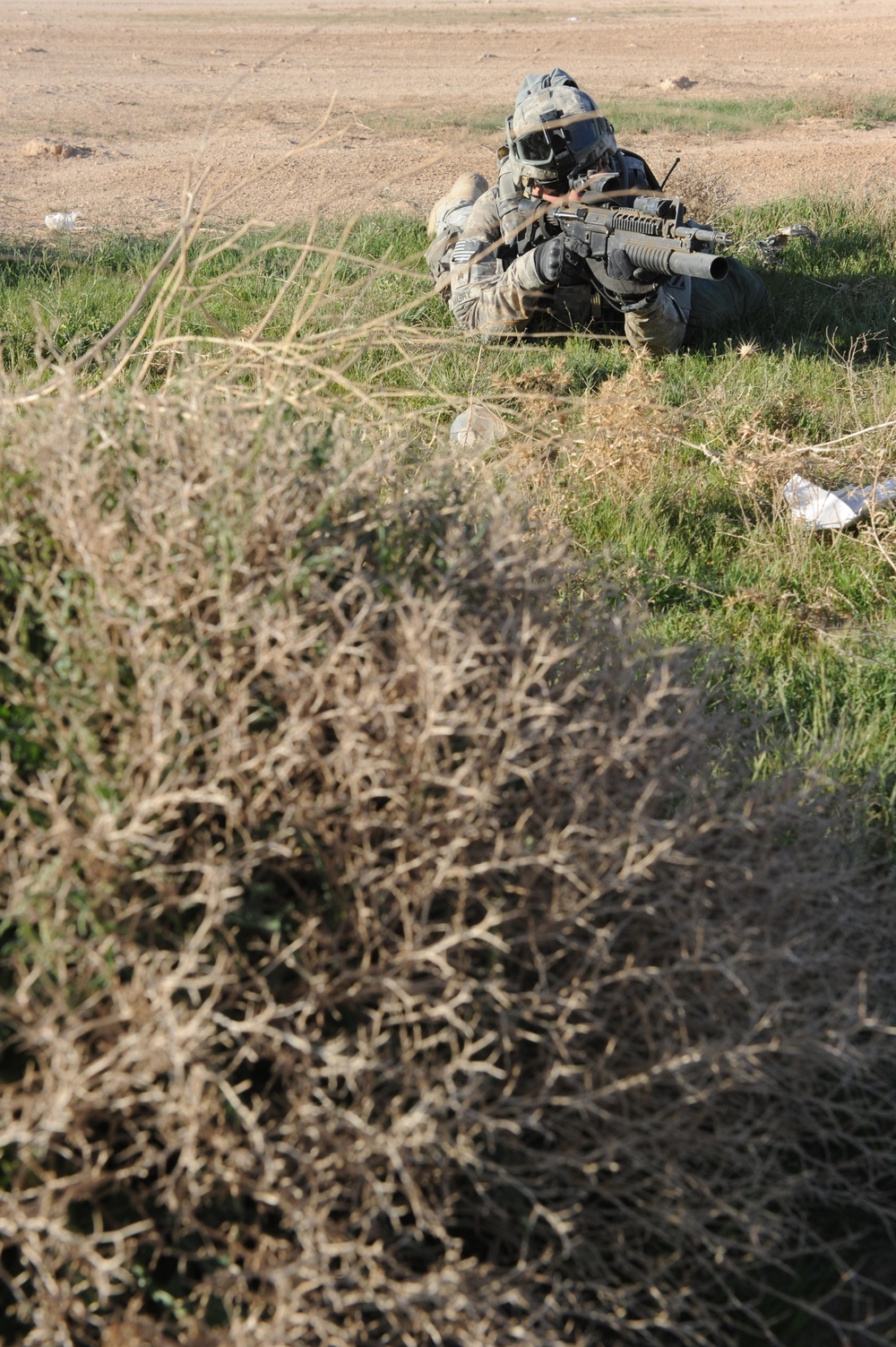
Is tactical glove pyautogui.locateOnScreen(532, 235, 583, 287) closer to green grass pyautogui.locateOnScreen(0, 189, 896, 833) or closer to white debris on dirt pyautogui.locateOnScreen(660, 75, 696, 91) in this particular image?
green grass pyautogui.locateOnScreen(0, 189, 896, 833)

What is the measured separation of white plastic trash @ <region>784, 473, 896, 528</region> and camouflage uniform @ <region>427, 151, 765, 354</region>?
1.54m

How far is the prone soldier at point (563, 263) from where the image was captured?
17.6 ft

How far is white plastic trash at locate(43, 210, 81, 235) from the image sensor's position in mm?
7473

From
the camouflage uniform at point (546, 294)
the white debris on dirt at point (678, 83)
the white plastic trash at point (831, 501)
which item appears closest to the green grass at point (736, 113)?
the white debris on dirt at point (678, 83)

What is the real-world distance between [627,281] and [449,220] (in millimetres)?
1861

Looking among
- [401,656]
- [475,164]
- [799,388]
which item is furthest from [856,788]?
[475,164]

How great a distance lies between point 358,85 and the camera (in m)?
14.0

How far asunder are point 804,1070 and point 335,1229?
2.47 feet

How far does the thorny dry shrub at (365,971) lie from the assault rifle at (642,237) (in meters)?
3.02

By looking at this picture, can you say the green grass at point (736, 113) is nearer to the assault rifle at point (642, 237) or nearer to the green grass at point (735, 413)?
the green grass at point (735, 413)

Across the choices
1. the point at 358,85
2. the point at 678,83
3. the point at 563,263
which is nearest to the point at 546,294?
the point at 563,263

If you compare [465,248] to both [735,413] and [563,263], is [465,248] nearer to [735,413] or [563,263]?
[563,263]

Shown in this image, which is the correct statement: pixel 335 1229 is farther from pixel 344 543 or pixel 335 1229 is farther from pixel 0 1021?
pixel 344 543

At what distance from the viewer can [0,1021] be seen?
5.32 ft
